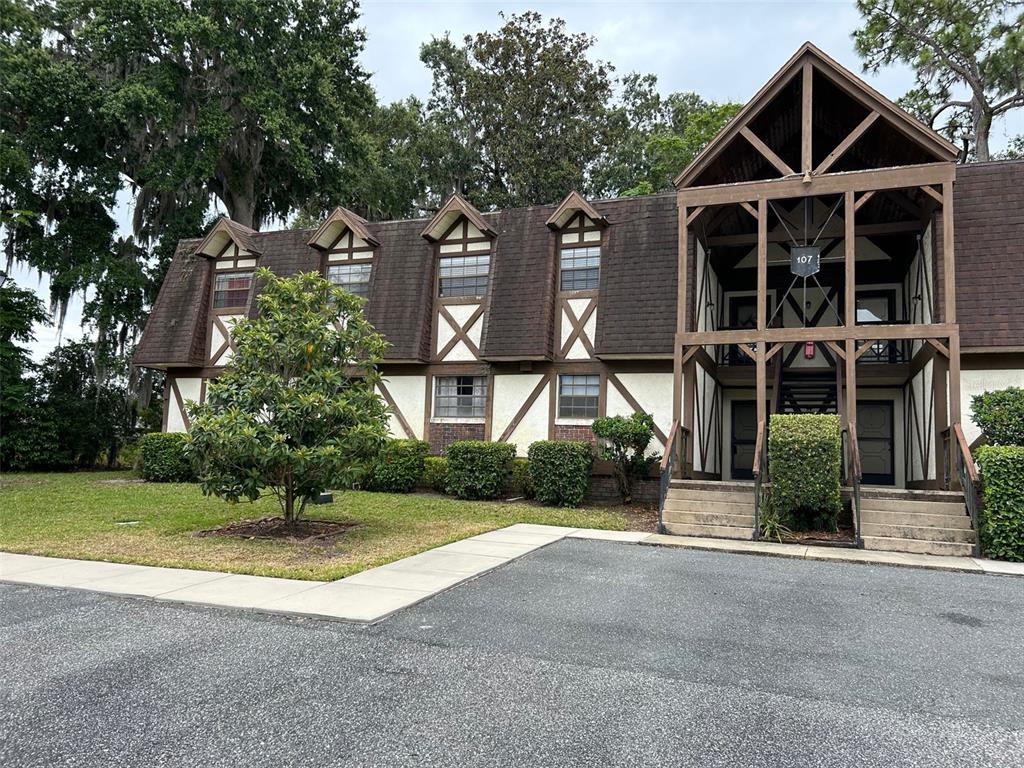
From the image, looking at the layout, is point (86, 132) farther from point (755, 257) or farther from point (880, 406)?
point (880, 406)

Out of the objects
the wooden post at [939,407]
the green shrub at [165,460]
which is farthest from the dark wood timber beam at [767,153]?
the green shrub at [165,460]

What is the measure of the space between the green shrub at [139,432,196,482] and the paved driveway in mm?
11156

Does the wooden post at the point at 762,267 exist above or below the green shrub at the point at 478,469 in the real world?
above

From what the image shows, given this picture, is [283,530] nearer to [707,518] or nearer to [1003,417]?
[707,518]

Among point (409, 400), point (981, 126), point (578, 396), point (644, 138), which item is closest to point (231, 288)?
point (409, 400)

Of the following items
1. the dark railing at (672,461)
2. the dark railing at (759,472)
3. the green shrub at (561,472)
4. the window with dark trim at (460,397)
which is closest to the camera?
the dark railing at (759,472)

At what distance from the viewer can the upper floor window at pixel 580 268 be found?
1670cm

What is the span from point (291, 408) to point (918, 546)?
9.49 metres

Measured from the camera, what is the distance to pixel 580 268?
663 inches

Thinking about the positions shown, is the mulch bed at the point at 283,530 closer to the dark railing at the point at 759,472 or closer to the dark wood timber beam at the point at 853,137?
the dark railing at the point at 759,472

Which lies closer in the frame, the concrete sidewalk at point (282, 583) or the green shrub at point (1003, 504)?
the concrete sidewalk at point (282, 583)

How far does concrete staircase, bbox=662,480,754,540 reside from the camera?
11.2 metres

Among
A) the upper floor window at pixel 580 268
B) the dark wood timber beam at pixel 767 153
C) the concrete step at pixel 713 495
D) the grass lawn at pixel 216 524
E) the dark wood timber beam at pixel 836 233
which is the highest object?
the dark wood timber beam at pixel 767 153

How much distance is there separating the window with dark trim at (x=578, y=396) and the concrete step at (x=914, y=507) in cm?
648
